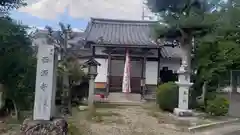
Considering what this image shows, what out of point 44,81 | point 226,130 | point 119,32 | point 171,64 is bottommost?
point 226,130

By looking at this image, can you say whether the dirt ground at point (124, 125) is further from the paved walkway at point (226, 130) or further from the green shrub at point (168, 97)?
the green shrub at point (168, 97)

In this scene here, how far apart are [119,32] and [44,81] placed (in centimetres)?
1670

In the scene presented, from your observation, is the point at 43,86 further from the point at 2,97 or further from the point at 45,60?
the point at 2,97

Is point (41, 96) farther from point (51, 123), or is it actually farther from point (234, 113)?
point (234, 113)

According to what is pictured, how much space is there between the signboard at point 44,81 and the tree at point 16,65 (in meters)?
2.15

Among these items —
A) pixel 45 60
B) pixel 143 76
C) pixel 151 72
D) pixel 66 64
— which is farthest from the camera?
pixel 151 72

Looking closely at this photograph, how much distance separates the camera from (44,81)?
6402mm

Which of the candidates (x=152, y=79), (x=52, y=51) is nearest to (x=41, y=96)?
(x=52, y=51)

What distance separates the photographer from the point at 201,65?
1355 cm

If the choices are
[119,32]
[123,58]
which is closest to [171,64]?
[123,58]

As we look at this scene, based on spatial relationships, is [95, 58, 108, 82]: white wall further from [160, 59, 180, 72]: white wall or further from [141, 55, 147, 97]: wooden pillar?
[160, 59, 180, 72]: white wall

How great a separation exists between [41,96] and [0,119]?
375cm

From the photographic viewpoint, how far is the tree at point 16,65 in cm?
819

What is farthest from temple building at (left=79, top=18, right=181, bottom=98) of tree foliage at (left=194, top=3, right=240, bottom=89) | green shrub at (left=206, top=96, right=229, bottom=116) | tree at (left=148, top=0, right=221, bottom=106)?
green shrub at (left=206, top=96, right=229, bottom=116)
